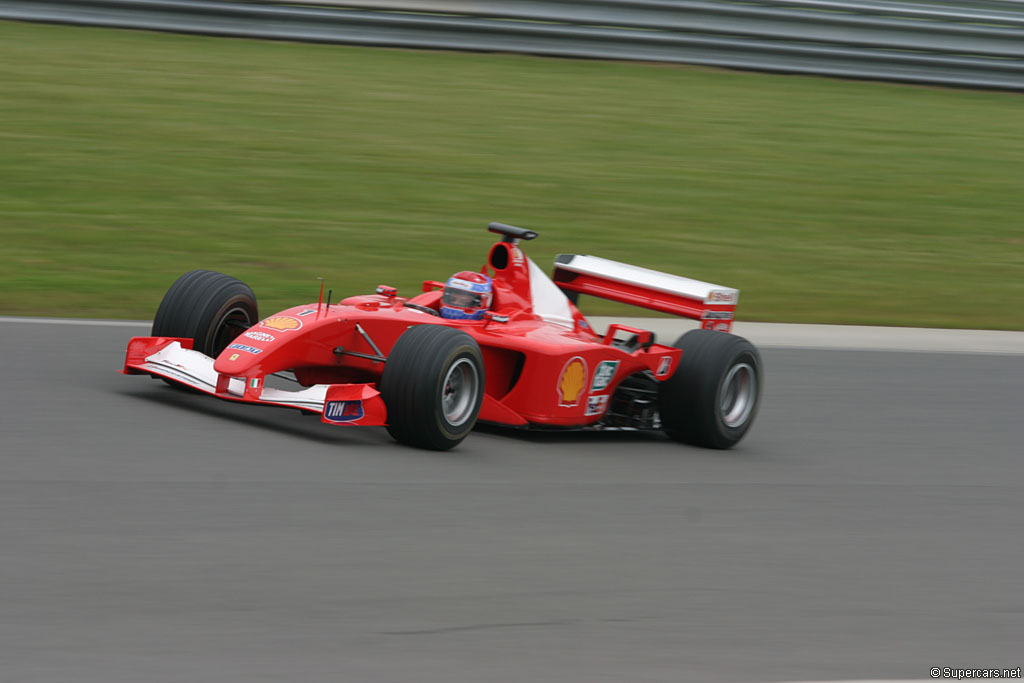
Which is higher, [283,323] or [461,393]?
[283,323]

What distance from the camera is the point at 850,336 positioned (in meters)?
12.0

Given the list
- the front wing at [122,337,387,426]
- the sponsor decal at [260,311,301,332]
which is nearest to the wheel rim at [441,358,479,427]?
the front wing at [122,337,387,426]

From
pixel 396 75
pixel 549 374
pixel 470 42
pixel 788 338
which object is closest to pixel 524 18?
pixel 470 42

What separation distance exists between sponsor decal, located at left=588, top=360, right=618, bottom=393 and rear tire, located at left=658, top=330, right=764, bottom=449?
1.29 feet

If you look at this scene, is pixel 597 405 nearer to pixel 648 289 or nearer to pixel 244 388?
pixel 648 289

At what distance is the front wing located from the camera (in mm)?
6762

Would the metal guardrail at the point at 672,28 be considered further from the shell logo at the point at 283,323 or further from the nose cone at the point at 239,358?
the nose cone at the point at 239,358

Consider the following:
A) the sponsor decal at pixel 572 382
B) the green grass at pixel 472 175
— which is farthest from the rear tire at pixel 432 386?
the green grass at pixel 472 175

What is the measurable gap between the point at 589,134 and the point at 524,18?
104 inches

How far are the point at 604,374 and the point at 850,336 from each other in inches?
186

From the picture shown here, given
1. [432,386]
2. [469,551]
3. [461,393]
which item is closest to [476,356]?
[461,393]

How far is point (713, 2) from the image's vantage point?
18.9 metres

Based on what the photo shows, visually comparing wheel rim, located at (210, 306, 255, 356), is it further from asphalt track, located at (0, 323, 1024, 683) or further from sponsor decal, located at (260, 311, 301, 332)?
sponsor decal, located at (260, 311, 301, 332)

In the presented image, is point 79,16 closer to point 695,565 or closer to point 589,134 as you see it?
point 589,134
